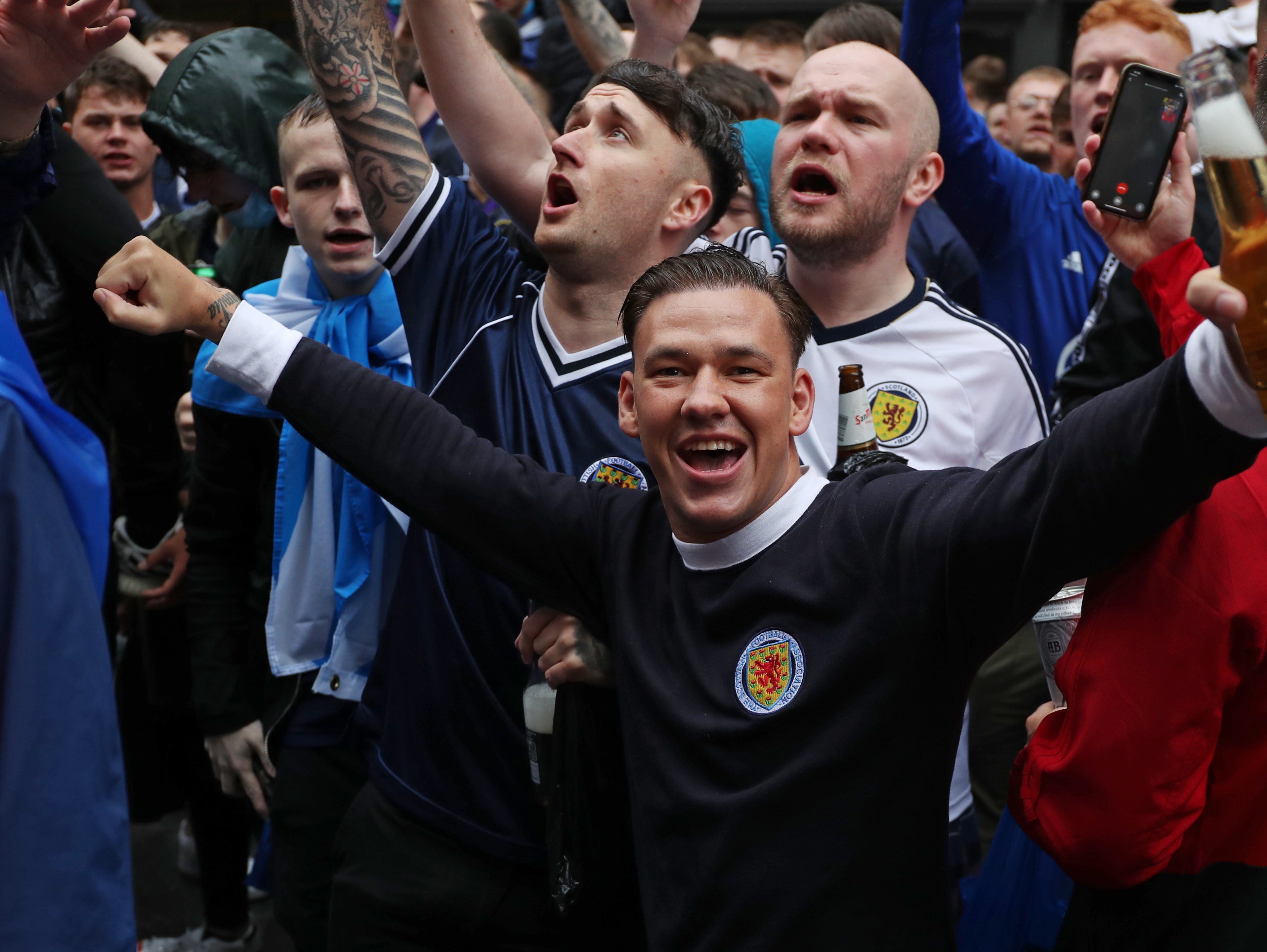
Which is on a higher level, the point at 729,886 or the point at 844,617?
the point at 844,617

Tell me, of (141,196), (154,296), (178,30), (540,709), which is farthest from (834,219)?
(178,30)

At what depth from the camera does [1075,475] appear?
57.6 inches

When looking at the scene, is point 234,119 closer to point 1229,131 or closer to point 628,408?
point 628,408

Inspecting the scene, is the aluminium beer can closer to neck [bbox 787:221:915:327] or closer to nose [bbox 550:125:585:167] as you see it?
neck [bbox 787:221:915:327]

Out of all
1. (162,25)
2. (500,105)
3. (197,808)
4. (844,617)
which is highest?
(162,25)

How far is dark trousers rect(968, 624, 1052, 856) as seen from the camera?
337cm

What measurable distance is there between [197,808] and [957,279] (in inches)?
110

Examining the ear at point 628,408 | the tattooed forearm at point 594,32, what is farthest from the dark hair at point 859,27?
the ear at point 628,408

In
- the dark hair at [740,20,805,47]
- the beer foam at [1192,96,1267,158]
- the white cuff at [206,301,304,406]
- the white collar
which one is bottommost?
the white collar

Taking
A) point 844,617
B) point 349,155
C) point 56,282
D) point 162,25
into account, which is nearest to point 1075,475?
point 844,617

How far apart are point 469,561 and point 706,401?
61 centimetres

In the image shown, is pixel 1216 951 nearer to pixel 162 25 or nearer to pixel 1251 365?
pixel 1251 365

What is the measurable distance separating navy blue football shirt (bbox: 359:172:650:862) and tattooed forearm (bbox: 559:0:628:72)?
1.38m

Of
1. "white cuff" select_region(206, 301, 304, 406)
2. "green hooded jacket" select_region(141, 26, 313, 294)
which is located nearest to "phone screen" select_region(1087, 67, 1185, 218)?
"white cuff" select_region(206, 301, 304, 406)
